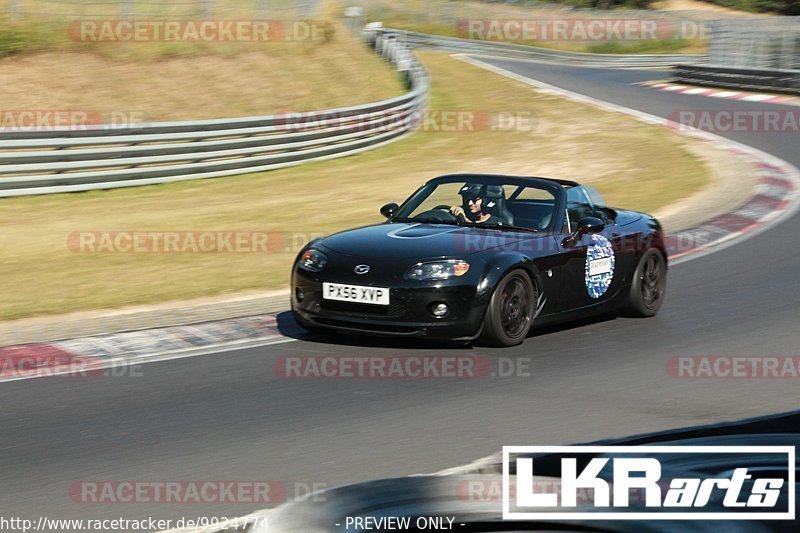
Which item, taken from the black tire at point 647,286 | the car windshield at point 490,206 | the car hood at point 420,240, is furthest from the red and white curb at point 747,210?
the car hood at point 420,240

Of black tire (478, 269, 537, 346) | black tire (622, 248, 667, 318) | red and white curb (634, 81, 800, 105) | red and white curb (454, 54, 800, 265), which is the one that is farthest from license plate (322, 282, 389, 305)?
red and white curb (634, 81, 800, 105)

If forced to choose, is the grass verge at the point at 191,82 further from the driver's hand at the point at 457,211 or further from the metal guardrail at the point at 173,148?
the driver's hand at the point at 457,211

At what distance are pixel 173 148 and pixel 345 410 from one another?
13765 millimetres

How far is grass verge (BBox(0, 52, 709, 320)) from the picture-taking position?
12.4 m

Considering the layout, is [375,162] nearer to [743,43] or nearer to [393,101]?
[393,101]

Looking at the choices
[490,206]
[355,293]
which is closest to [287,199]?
[490,206]

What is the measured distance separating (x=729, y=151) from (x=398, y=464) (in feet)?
65.0

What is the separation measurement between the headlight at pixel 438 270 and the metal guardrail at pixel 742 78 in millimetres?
26482

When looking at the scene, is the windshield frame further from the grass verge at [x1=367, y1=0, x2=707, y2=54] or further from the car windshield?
the grass verge at [x1=367, y1=0, x2=707, y2=54]

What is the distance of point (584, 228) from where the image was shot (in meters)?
9.65

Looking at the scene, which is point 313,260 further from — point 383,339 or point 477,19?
point 477,19

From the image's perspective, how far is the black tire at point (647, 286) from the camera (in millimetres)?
10445

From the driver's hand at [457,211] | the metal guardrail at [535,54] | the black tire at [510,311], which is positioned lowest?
the metal guardrail at [535,54]

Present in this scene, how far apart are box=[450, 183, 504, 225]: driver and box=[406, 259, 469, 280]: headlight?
0.99 meters
